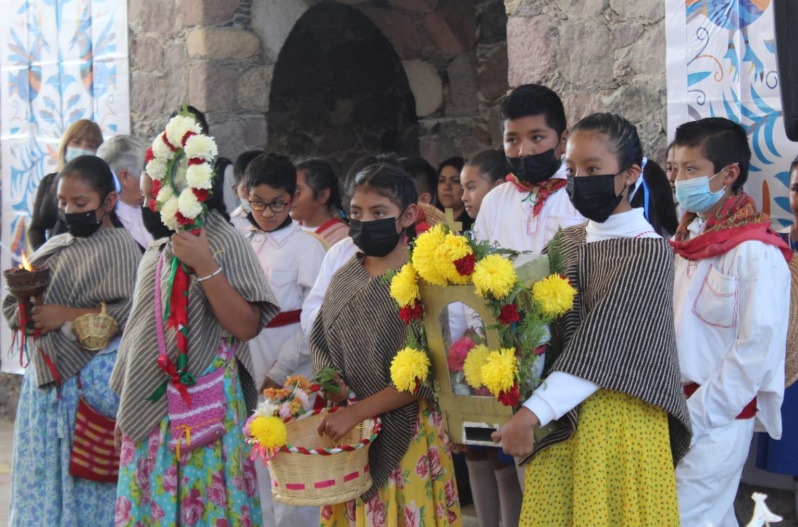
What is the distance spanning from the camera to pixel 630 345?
2.75 m

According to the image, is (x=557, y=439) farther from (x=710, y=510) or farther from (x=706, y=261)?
(x=706, y=261)

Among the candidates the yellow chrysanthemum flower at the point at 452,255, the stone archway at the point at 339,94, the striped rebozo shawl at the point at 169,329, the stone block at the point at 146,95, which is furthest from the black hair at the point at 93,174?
the stone archway at the point at 339,94

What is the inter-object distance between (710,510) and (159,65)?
15.8ft

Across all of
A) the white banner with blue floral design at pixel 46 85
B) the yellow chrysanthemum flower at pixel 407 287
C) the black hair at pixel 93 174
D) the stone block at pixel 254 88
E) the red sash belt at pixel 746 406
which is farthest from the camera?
the white banner with blue floral design at pixel 46 85

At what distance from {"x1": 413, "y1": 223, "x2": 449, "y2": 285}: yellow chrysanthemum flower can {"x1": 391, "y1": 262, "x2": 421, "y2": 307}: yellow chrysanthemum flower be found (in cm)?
5

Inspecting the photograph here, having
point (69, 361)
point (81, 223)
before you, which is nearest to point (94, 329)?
point (69, 361)

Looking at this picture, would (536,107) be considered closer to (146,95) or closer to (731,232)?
(731,232)

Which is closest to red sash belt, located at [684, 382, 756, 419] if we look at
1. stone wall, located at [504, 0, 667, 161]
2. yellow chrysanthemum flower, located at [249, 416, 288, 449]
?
yellow chrysanthemum flower, located at [249, 416, 288, 449]

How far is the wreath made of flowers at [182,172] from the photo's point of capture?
3586 mm

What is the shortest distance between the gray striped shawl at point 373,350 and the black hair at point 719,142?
44.5 inches

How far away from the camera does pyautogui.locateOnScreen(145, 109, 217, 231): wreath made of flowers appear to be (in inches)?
141

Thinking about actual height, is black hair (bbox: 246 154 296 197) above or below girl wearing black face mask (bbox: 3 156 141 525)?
above

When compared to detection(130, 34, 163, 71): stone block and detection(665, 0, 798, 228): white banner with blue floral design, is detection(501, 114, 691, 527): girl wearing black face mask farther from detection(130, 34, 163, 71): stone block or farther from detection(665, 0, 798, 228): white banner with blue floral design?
detection(130, 34, 163, 71): stone block

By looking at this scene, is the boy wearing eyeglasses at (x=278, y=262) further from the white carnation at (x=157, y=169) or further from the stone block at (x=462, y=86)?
the stone block at (x=462, y=86)
